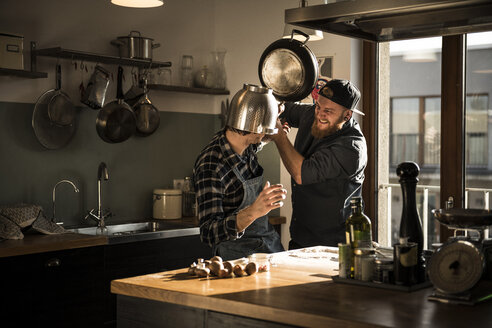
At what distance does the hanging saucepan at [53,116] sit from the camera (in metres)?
4.45

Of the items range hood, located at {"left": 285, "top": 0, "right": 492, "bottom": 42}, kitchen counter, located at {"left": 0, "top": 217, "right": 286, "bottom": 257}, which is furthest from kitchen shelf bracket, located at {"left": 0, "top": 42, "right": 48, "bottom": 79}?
range hood, located at {"left": 285, "top": 0, "right": 492, "bottom": 42}

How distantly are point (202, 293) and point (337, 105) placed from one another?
1621 millimetres

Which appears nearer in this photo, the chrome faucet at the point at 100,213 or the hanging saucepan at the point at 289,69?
the hanging saucepan at the point at 289,69

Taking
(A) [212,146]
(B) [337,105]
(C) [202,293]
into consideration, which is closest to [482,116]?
(B) [337,105]

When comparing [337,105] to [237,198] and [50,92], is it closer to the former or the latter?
[237,198]

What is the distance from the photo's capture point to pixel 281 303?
207 cm

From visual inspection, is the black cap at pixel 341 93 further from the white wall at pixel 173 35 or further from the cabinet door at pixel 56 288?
the cabinet door at pixel 56 288

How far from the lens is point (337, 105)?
11.5ft

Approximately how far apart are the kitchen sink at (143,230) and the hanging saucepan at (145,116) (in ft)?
2.25

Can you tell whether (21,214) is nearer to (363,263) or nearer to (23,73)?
(23,73)

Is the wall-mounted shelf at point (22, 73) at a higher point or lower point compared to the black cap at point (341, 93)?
higher

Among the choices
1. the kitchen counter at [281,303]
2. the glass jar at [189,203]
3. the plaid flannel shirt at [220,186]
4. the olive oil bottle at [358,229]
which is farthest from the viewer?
the glass jar at [189,203]

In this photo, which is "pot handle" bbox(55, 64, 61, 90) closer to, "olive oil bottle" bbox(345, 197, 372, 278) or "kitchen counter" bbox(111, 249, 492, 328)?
"kitchen counter" bbox(111, 249, 492, 328)

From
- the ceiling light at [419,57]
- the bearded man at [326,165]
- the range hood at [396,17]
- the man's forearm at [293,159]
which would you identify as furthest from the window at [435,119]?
the range hood at [396,17]
